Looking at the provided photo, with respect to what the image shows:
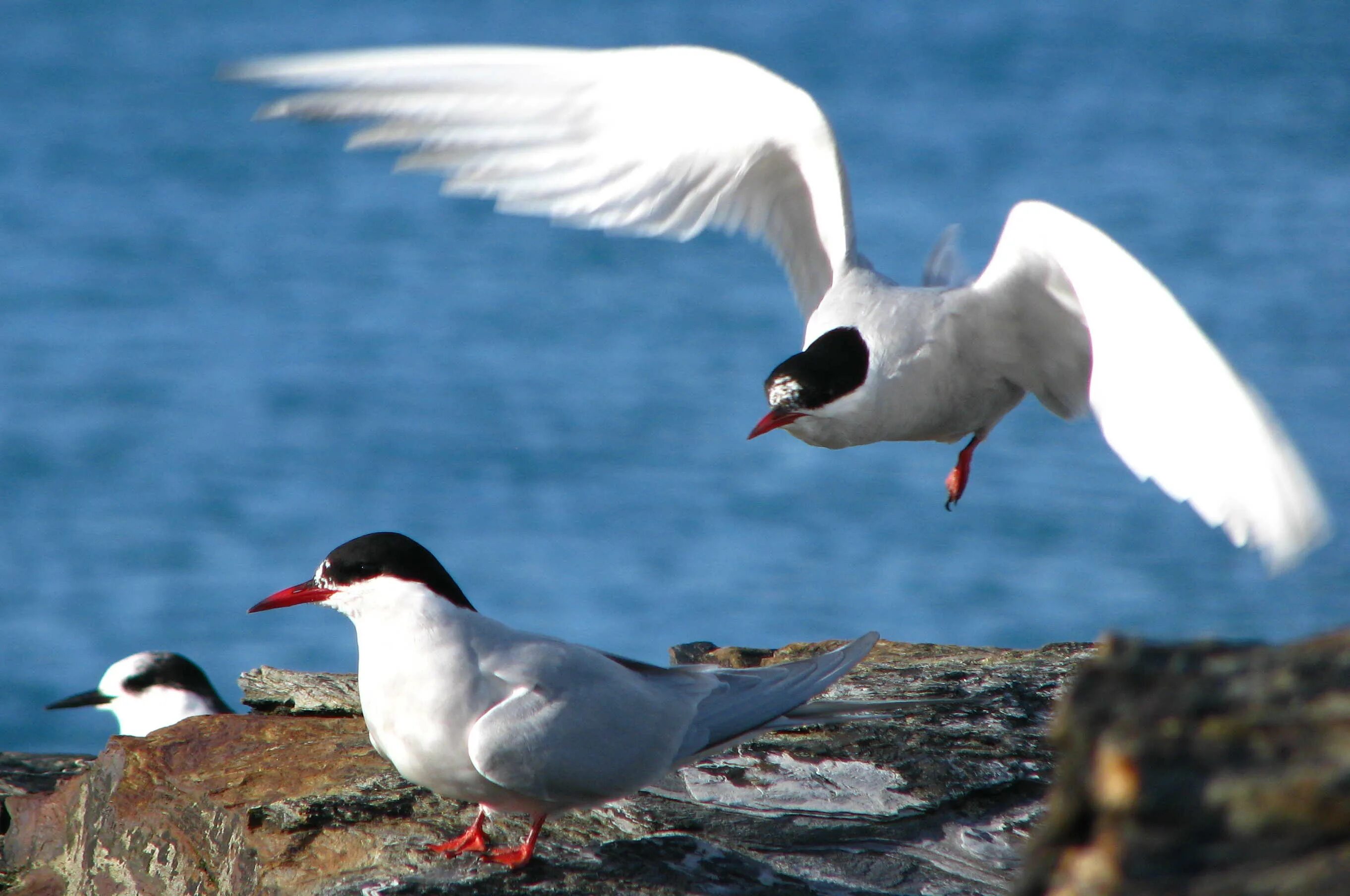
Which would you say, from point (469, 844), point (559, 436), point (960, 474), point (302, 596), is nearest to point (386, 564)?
point (302, 596)

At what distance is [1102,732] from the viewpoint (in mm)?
1659

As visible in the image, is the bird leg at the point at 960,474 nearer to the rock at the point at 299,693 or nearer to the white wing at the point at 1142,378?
the white wing at the point at 1142,378

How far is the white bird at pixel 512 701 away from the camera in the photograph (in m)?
3.17

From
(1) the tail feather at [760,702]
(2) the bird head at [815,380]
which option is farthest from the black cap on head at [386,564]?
(2) the bird head at [815,380]

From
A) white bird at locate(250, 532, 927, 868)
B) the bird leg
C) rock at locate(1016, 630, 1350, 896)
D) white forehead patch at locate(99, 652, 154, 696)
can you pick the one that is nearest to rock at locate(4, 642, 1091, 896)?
white bird at locate(250, 532, 927, 868)

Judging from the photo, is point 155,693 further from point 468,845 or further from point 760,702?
point 760,702

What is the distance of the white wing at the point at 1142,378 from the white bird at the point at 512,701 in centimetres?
92

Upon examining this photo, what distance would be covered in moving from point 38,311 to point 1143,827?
2050 cm

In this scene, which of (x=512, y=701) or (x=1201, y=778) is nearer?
(x=1201, y=778)

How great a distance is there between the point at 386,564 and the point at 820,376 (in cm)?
177

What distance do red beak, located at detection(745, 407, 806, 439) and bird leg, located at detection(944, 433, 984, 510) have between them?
952 millimetres

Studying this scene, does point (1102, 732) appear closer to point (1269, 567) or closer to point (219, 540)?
point (1269, 567)

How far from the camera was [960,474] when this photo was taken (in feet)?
18.4

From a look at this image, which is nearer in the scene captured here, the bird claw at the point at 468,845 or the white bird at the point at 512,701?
the white bird at the point at 512,701
